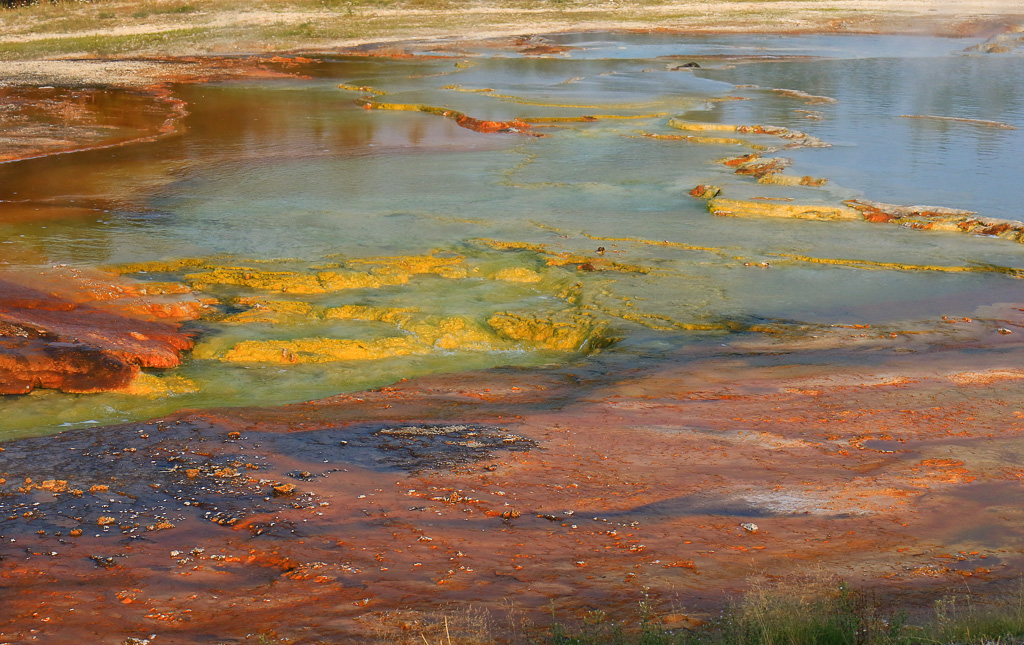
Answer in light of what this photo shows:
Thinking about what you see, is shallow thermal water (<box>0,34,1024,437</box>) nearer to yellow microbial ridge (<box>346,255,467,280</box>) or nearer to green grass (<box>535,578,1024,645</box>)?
yellow microbial ridge (<box>346,255,467,280</box>)

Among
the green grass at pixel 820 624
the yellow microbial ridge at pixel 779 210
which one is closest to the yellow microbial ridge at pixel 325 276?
the yellow microbial ridge at pixel 779 210

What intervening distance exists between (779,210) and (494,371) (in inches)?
232

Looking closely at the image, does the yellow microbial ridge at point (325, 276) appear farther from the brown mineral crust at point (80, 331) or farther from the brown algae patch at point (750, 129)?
the brown algae patch at point (750, 129)

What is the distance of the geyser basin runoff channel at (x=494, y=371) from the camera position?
4234mm

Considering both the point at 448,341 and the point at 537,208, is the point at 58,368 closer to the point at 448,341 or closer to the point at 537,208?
the point at 448,341

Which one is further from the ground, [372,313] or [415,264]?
[415,264]

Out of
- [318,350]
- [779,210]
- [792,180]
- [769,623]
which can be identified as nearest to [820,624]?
[769,623]

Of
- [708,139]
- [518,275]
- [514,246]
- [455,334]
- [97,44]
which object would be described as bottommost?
[455,334]

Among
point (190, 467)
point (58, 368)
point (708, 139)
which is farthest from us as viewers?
point (708, 139)

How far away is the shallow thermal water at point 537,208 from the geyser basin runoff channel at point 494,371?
2.6 inches

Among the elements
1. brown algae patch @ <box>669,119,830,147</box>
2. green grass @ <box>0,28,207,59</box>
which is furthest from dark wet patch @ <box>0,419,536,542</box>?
green grass @ <box>0,28,207,59</box>

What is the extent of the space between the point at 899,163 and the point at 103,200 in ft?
38.1

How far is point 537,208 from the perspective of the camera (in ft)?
39.9

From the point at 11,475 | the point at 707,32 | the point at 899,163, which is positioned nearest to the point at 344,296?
the point at 11,475
